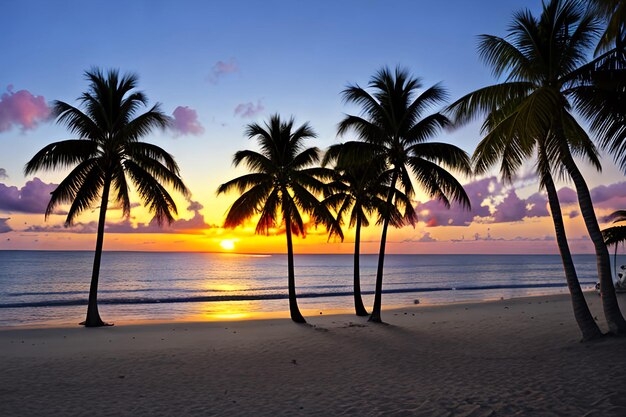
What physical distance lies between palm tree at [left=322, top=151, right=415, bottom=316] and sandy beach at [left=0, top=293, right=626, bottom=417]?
5418 mm

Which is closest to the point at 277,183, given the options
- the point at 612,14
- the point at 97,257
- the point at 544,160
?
the point at 97,257

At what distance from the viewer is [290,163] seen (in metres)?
17.7

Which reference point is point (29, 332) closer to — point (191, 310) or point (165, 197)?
point (165, 197)

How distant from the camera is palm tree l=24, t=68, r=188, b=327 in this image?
1609 cm

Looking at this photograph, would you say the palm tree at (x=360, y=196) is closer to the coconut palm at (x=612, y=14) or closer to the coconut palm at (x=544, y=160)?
the coconut palm at (x=544, y=160)

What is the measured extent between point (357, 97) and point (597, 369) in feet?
39.6

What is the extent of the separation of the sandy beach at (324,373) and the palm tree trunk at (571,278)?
42cm

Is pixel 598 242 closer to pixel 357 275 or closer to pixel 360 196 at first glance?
pixel 360 196

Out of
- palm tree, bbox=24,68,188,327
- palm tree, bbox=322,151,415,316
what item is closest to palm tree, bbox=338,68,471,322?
palm tree, bbox=322,151,415,316

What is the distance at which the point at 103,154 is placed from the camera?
1666 centimetres

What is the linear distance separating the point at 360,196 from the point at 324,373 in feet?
34.1

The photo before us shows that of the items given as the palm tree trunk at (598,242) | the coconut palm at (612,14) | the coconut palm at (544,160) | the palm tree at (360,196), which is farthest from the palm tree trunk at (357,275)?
the coconut palm at (612,14)

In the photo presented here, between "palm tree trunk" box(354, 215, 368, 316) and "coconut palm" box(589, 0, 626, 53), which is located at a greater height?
"coconut palm" box(589, 0, 626, 53)

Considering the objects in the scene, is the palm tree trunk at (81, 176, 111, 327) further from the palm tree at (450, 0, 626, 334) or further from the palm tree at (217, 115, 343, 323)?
the palm tree at (450, 0, 626, 334)
